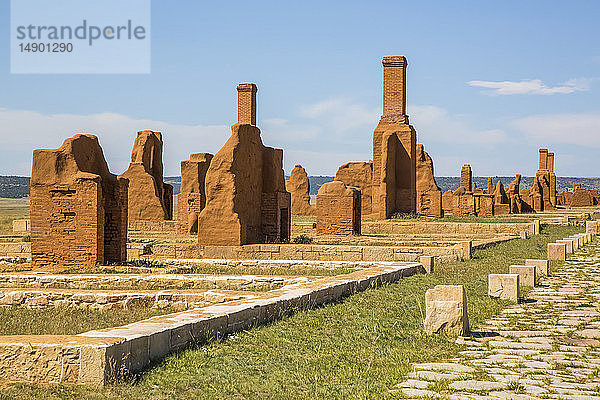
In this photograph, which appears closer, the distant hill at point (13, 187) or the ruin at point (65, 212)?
the ruin at point (65, 212)

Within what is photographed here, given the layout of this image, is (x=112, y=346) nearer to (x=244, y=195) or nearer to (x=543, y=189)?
(x=244, y=195)

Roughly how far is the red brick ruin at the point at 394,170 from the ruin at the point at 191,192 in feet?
24.5

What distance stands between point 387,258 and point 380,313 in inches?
289

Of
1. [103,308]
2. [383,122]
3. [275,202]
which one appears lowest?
[103,308]

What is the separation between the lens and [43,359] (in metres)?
5.26

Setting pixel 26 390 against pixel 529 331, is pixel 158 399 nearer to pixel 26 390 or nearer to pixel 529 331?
pixel 26 390

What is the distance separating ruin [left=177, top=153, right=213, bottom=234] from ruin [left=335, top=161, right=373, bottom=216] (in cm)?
716

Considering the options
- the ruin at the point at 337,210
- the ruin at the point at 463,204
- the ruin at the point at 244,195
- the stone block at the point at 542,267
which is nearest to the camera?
the stone block at the point at 542,267

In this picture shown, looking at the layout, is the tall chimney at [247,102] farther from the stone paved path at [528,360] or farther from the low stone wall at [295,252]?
the stone paved path at [528,360]

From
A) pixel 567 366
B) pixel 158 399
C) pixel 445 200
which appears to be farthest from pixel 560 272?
pixel 445 200

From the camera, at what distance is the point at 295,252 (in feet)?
55.7

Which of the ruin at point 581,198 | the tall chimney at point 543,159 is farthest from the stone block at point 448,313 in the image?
the ruin at point 581,198

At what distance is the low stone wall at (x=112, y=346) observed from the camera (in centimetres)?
523

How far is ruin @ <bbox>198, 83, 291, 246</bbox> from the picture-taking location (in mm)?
17594
